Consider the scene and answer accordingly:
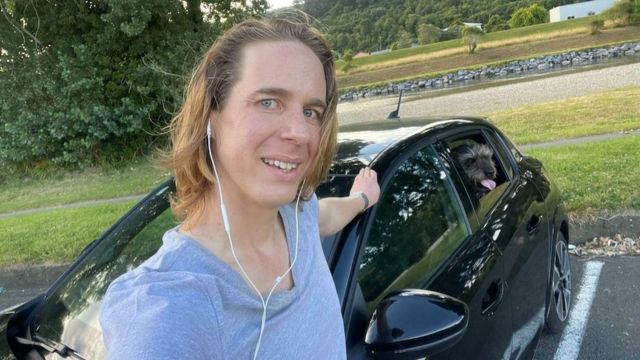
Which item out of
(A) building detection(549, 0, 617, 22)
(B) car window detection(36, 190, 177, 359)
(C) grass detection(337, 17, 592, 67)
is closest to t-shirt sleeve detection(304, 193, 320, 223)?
(B) car window detection(36, 190, 177, 359)

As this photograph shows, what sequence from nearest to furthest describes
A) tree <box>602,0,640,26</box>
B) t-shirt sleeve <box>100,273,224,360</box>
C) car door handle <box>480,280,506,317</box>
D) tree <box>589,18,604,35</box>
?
t-shirt sleeve <box>100,273,224,360</box>
car door handle <box>480,280,506,317</box>
tree <box>602,0,640,26</box>
tree <box>589,18,604,35</box>

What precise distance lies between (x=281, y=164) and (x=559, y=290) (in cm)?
267

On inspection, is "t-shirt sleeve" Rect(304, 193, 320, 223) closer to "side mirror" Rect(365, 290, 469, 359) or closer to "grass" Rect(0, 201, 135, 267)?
"side mirror" Rect(365, 290, 469, 359)

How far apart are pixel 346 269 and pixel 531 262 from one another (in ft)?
4.59

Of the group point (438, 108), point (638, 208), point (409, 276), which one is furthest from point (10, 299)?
point (438, 108)

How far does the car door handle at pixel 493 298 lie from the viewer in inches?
86.0

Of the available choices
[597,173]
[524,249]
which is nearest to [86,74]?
[597,173]

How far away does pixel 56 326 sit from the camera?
6.87ft

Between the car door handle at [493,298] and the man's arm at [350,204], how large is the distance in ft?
2.17

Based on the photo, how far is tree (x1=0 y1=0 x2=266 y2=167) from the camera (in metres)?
11.3

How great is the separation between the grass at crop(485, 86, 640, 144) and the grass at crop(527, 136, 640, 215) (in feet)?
4.00

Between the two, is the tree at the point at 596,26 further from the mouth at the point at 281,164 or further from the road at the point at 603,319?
the mouth at the point at 281,164

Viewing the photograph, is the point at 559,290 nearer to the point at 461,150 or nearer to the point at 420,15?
the point at 461,150

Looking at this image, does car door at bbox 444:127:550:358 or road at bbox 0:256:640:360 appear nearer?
car door at bbox 444:127:550:358
